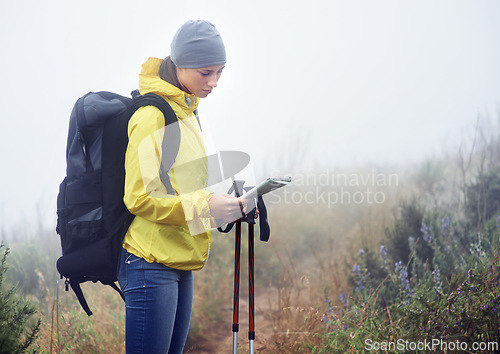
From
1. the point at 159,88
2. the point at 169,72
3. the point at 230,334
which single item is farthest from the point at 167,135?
the point at 230,334

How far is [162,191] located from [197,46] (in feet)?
1.83

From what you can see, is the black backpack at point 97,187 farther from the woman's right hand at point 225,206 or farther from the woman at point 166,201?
the woman's right hand at point 225,206

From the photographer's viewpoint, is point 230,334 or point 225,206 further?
point 230,334

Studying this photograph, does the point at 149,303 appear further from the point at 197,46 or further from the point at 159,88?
the point at 197,46

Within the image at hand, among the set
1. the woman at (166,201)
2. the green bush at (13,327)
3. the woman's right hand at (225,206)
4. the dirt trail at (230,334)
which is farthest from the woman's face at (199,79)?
the dirt trail at (230,334)

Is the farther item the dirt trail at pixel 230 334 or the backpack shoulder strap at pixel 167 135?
the dirt trail at pixel 230 334

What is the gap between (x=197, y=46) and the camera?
5.88ft

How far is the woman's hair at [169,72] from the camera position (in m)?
1.88

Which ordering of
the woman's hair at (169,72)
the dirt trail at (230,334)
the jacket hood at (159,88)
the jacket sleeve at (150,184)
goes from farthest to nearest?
the dirt trail at (230,334), the woman's hair at (169,72), the jacket hood at (159,88), the jacket sleeve at (150,184)

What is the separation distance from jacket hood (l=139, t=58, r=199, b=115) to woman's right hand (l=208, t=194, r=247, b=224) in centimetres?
40

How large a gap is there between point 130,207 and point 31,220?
430 centimetres

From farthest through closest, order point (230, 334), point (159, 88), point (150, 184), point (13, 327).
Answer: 1. point (230, 334)
2. point (13, 327)
3. point (159, 88)
4. point (150, 184)

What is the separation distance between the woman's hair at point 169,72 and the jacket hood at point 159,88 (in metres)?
0.02

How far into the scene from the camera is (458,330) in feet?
9.29
